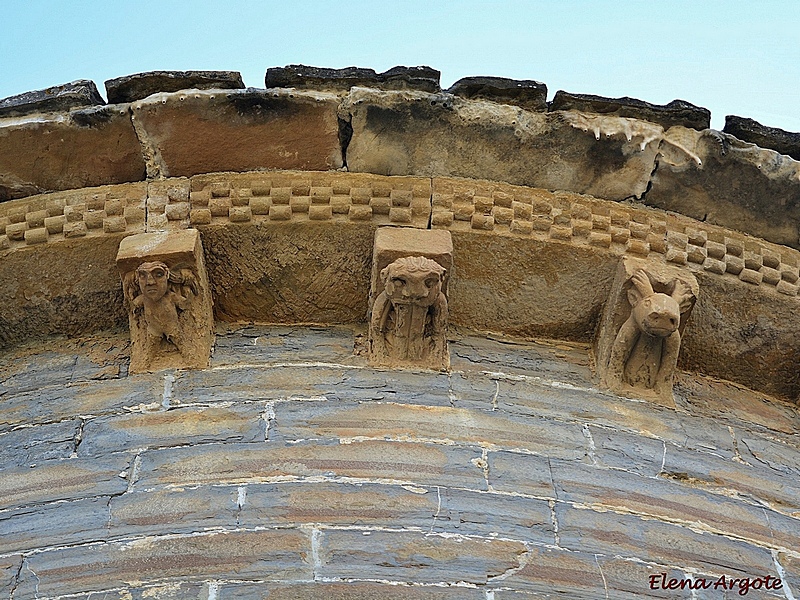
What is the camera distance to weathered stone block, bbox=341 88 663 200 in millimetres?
4051

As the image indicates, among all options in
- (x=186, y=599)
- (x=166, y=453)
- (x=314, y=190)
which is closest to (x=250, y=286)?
(x=314, y=190)

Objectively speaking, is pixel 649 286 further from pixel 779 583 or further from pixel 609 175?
pixel 779 583

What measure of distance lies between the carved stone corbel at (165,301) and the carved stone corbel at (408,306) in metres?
0.67

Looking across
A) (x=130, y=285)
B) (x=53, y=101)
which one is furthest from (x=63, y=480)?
(x=53, y=101)

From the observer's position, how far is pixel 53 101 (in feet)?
13.5

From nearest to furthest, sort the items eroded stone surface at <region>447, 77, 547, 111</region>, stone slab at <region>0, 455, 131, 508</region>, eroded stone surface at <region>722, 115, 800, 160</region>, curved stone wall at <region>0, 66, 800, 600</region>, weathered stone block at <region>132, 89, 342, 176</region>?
stone slab at <region>0, 455, 131, 508</region>
curved stone wall at <region>0, 66, 800, 600</region>
weathered stone block at <region>132, 89, 342, 176</region>
eroded stone surface at <region>447, 77, 547, 111</region>
eroded stone surface at <region>722, 115, 800, 160</region>

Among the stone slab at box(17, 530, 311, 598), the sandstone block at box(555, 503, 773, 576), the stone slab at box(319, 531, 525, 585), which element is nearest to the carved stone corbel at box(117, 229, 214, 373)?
the stone slab at box(17, 530, 311, 598)

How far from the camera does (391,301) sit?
3.74 m

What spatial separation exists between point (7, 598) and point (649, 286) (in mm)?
2481

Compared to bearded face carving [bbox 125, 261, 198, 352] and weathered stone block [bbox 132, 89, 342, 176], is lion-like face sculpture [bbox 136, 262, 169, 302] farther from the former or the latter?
weathered stone block [bbox 132, 89, 342, 176]

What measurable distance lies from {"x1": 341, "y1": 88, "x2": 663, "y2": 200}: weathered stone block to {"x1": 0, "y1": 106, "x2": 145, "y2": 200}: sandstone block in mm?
928

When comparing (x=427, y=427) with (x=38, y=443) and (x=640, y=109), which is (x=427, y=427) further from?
(x=640, y=109)

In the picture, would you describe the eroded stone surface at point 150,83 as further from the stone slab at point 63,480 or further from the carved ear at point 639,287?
the carved ear at point 639,287

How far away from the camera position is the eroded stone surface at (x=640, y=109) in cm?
416
